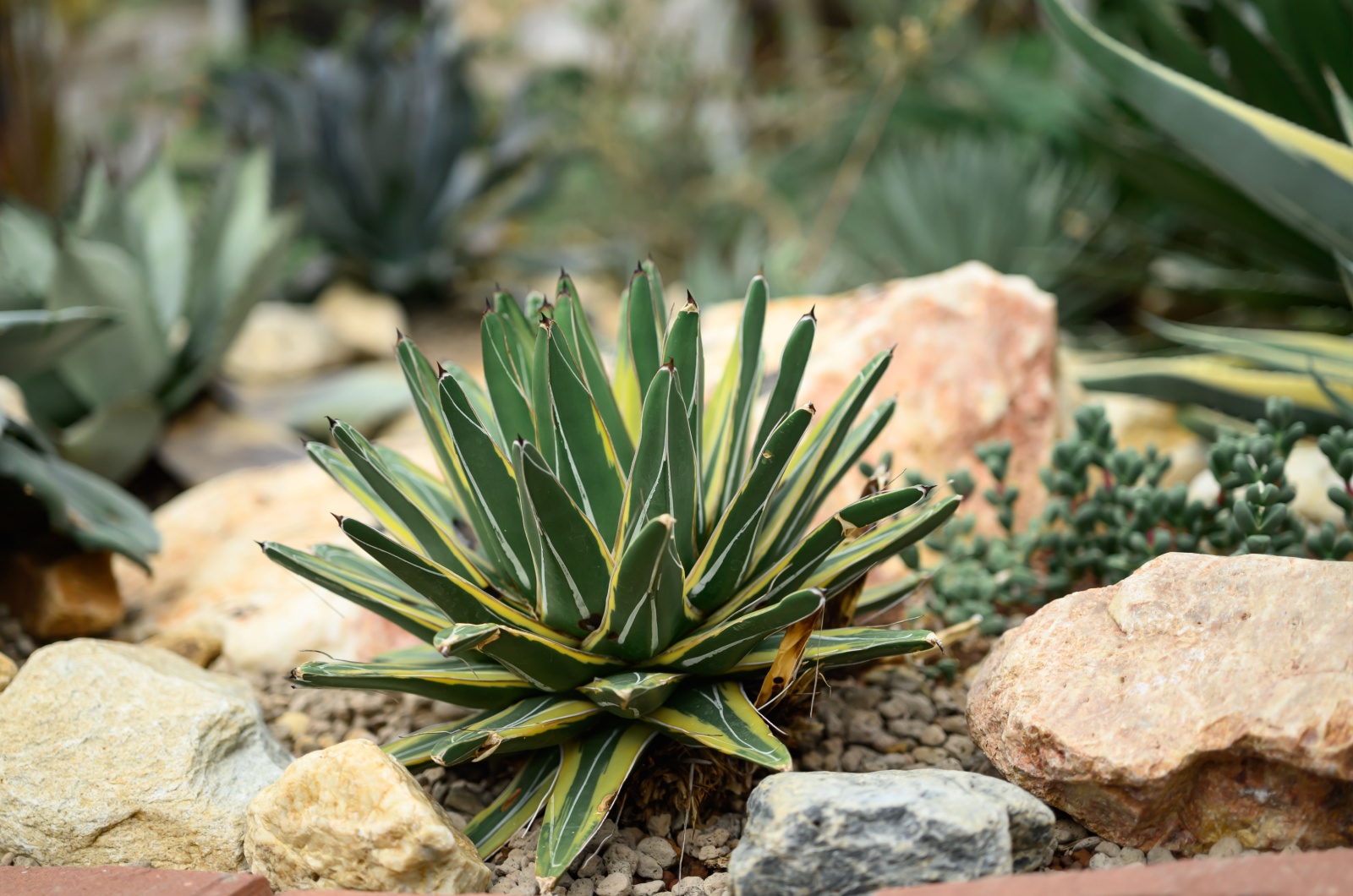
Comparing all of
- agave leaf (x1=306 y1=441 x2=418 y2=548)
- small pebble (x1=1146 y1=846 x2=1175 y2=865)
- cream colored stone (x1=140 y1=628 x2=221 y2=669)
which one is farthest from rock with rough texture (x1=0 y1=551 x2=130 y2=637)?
small pebble (x1=1146 y1=846 x2=1175 y2=865)

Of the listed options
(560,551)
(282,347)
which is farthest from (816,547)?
(282,347)

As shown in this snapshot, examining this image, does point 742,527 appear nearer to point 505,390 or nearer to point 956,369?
point 505,390

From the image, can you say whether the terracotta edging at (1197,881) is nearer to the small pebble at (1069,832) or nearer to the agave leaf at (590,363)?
the small pebble at (1069,832)

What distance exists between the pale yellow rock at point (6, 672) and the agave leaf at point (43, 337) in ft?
2.20

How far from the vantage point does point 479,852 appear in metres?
1.37

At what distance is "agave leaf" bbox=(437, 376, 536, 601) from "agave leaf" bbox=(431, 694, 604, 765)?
16 centimetres

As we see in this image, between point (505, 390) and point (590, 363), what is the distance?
0.44ft

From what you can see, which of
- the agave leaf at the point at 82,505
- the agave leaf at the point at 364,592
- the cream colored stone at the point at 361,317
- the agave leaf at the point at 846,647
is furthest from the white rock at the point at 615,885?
the cream colored stone at the point at 361,317

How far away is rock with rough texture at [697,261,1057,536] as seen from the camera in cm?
224

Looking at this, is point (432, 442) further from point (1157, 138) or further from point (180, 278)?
point (1157, 138)

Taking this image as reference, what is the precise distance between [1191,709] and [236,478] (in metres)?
2.30

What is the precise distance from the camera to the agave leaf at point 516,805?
1.39m

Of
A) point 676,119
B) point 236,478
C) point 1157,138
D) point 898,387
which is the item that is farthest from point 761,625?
point 676,119

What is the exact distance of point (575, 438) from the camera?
1379mm
